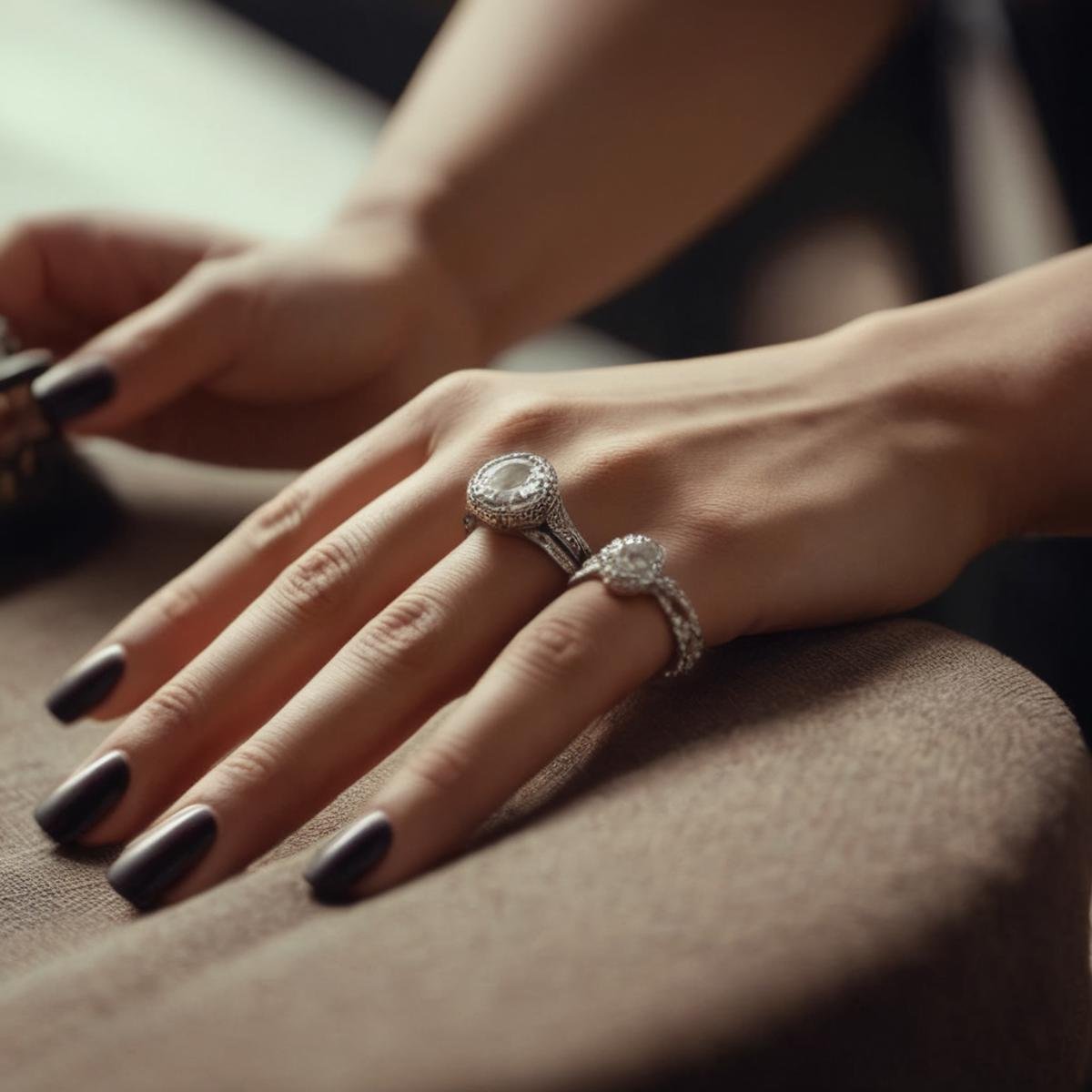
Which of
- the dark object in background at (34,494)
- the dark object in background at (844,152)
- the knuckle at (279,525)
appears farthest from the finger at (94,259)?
the dark object in background at (844,152)

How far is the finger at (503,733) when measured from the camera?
1.58ft

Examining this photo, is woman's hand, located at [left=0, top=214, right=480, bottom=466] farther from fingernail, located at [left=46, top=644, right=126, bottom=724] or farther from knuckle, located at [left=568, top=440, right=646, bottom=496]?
A: knuckle, located at [left=568, top=440, right=646, bottom=496]

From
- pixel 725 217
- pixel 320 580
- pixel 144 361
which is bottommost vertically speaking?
pixel 725 217

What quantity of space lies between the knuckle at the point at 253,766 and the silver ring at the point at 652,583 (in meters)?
0.15

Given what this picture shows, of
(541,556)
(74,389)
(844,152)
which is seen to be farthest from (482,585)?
(844,152)

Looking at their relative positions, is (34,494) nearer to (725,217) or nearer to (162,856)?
(162,856)

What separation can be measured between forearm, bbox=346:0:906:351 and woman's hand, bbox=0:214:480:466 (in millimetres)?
58

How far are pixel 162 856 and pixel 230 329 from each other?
0.45 m

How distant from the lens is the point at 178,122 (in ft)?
4.94

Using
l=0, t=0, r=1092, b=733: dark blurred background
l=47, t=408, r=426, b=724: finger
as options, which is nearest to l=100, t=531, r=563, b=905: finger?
l=47, t=408, r=426, b=724: finger

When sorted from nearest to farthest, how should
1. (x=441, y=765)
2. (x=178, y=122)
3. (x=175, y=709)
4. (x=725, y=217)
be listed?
(x=441, y=765) < (x=175, y=709) < (x=178, y=122) < (x=725, y=217)

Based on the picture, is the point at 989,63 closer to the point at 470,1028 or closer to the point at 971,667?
the point at 971,667

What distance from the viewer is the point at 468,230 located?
1.02 metres

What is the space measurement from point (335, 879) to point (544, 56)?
805mm
